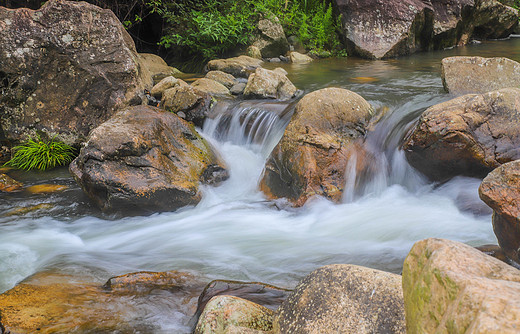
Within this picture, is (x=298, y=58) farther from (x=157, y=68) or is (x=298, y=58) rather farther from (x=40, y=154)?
(x=40, y=154)

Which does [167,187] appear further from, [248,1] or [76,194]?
[248,1]

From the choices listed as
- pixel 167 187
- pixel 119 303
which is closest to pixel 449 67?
pixel 167 187

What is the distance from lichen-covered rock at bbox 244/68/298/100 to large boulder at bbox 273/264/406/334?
536cm

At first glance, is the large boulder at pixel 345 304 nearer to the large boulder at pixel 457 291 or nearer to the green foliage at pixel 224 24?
the large boulder at pixel 457 291

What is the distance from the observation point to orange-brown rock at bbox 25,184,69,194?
5.77 metres

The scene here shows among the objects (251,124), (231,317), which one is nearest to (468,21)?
(251,124)

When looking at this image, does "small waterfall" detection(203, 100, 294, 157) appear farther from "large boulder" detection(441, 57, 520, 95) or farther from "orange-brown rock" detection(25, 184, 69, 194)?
"large boulder" detection(441, 57, 520, 95)

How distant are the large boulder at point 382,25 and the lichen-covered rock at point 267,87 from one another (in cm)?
492

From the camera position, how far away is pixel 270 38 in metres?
12.4

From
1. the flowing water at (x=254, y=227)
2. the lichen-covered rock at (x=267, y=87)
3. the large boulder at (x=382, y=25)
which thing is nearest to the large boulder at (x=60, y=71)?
the flowing water at (x=254, y=227)

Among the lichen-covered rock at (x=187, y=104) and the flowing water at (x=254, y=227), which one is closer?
the flowing water at (x=254, y=227)

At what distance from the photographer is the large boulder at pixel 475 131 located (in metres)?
4.56

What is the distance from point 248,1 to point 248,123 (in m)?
6.79

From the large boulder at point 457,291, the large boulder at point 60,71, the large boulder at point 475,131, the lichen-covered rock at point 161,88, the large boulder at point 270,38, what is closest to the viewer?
the large boulder at point 457,291
